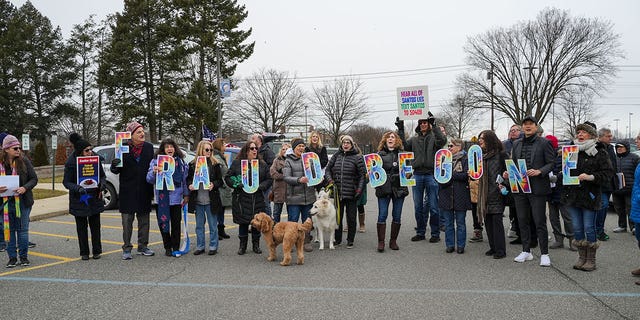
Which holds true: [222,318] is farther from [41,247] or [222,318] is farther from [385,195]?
[41,247]

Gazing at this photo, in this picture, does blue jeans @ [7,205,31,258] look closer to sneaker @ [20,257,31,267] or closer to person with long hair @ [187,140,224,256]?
sneaker @ [20,257,31,267]

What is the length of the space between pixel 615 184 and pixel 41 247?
1060 cm

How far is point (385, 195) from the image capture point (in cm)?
783

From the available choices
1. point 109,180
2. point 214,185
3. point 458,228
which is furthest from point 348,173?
point 109,180

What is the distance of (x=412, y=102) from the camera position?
34.0ft

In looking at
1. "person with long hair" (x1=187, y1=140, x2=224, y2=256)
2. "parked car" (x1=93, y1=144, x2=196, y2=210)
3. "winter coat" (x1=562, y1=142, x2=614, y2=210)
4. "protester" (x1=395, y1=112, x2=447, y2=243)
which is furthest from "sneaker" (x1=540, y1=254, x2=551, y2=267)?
"parked car" (x1=93, y1=144, x2=196, y2=210)

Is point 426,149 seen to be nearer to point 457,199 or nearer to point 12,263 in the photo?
point 457,199

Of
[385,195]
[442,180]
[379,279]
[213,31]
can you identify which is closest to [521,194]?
[442,180]

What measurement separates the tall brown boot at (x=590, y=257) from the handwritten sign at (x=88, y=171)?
7.45 metres

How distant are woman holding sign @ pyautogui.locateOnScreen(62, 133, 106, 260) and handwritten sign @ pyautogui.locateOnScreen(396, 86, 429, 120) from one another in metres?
6.45

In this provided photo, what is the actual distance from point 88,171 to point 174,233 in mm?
1685

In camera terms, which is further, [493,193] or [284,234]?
[493,193]

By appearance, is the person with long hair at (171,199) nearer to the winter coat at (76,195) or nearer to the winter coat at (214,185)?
the winter coat at (214,185)

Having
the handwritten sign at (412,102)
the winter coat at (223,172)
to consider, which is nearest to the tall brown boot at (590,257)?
the handwritten sign at (412,102)
